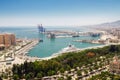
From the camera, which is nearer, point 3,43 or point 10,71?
point 10,71

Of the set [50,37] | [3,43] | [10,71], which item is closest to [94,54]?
[10,71]

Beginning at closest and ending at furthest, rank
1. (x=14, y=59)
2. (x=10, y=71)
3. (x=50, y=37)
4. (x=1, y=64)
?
(x=10, y=71) < (x=1, y=64) < (x=14, y=59) < (x=50, y=37)

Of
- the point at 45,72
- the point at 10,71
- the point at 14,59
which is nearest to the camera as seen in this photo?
the point at 45,72

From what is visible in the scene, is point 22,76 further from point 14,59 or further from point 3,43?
point 3,43

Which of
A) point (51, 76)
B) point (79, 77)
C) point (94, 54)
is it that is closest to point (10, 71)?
point (51, 76)

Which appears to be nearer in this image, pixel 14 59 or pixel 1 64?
pixel 1 64

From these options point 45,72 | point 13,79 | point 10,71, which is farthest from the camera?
point 10,71

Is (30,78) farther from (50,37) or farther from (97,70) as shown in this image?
(50,37)

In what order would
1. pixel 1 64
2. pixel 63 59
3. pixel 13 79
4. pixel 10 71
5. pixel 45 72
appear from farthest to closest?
1. pixel 1 64
2. pixel 63 59
3. pixel 10 71
4. pixel 45 72
5. pixel 13 79

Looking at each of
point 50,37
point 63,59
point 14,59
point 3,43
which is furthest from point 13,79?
point 50,37
